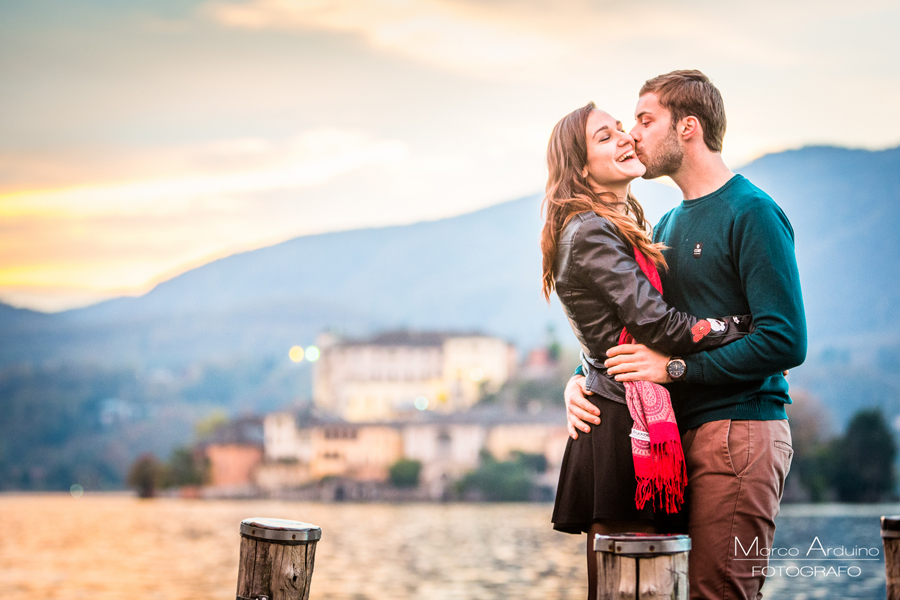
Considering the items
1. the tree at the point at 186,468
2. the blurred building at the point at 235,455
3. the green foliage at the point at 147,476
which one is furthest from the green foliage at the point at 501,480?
the green foliage at the point at 147,476

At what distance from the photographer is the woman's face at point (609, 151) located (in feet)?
17.2

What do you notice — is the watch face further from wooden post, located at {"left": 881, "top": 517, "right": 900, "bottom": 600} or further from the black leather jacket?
wooden post, located at {"left": 881, "top": 517, "right": 900, "bottom": 600}

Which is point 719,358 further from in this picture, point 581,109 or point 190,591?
point 190,591

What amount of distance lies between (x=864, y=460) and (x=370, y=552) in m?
36.5

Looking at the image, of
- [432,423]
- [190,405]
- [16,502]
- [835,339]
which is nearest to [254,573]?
[432,423]

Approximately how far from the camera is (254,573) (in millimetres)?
5012

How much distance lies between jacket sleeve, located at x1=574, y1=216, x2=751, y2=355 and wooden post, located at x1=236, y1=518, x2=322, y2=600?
1599 mm

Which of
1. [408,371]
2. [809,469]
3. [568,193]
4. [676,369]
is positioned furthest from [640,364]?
[408,371]

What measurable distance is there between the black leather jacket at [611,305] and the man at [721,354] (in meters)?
0.08

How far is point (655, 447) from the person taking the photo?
4.92 m

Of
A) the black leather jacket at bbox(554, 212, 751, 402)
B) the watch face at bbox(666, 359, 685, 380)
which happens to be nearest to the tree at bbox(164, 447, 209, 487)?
the black leather jacket at bbox(554, 212, 751, 402)

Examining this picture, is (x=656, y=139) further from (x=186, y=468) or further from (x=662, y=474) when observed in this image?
(x=186, y=468)

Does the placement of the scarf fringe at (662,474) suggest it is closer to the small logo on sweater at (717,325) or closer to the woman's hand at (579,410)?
the woman's hand at (579,410)

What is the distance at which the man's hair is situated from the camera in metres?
5.25
